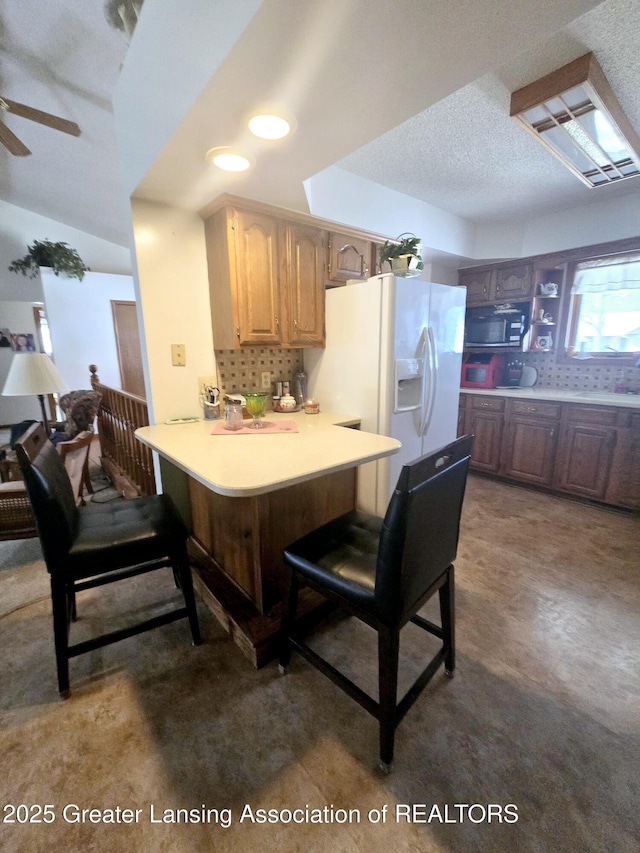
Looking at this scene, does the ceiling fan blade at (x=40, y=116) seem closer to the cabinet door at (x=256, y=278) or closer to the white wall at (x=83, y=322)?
the cabinet door at (x=256, y=278)

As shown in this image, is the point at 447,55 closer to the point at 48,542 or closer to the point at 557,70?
the point at 557,70

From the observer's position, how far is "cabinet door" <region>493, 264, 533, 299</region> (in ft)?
11.7

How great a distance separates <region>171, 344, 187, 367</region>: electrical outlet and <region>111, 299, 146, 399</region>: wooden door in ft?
13.6

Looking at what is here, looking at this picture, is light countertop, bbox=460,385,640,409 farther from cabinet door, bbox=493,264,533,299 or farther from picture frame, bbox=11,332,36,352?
picture frame, bbox=11,332,36,352

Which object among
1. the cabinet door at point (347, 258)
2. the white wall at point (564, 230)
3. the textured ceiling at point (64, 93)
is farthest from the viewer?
the white wall at point (564, 230)

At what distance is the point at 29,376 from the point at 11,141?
1654 millimetres

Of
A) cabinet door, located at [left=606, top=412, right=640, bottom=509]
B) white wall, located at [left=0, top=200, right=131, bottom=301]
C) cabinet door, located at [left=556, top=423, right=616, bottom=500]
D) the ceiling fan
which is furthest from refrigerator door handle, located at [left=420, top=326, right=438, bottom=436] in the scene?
white wall, located at [left=0, top=200, right=131, bottom=301]

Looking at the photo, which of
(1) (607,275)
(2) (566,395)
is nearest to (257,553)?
(2) (566,395)

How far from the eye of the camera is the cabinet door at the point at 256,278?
6.38 ft

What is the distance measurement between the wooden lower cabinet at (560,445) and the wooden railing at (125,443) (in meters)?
3.08

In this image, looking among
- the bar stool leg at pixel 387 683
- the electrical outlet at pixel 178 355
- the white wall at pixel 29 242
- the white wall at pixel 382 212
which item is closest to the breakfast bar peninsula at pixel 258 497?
the electrical outlet at pixel 178 355

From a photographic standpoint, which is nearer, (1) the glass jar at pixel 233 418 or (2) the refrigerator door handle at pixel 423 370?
(1) the glass jar at pixel 233 418

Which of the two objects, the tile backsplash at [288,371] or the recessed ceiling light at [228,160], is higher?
the recessed ceiling light at [228,160]

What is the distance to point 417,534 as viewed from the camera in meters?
1.02
